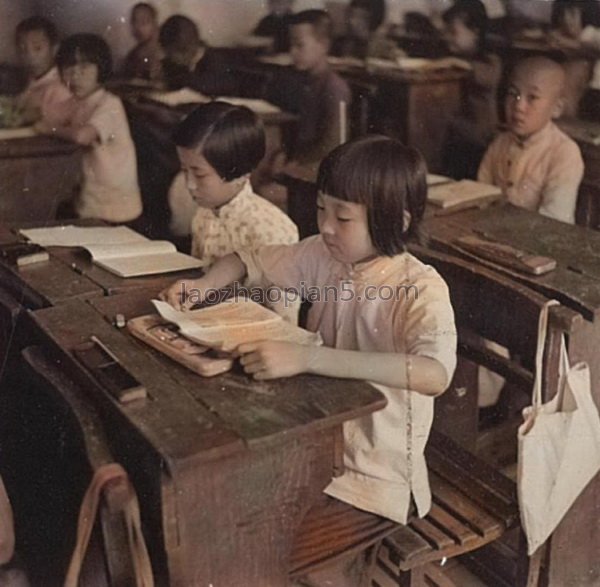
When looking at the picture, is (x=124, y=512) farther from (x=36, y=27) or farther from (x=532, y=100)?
(x=532, y=100)

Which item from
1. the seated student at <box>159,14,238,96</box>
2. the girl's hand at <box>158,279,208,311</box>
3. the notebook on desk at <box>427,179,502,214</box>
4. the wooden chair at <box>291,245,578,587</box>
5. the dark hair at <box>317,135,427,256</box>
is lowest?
the wooden chair at <box>291,245,578,587</box>

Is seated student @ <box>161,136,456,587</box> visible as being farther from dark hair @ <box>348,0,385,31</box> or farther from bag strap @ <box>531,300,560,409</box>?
dark hair @ <box>348,0,385,31</box>

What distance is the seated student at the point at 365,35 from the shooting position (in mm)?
1388

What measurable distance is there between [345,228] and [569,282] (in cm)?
39

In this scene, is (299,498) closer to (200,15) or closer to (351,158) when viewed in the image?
(351,158)

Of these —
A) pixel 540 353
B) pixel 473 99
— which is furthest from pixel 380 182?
pixel 473 99

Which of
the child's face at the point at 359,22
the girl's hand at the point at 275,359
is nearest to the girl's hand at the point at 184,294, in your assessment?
the girl's hand at the point at 275,359

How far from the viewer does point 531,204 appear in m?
1.79

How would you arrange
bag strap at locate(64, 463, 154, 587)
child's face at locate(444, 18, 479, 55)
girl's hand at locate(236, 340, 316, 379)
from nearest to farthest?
bag strap at locate(64, 463, 154, 587), girl's hand at locate(236, 340, 316, 379), child's face at locate(444, 18, 479, 55)

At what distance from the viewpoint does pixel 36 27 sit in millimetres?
1267

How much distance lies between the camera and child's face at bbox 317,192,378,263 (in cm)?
113

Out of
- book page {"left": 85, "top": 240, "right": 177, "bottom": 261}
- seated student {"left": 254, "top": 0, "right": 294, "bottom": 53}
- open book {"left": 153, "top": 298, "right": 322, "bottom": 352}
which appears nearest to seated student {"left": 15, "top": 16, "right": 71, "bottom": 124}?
book page {"left": 85, "top": 240, "right": 177, "bottom": 261}

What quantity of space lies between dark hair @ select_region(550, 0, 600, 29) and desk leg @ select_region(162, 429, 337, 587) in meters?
0.95

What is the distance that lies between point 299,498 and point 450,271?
474 millimetres
